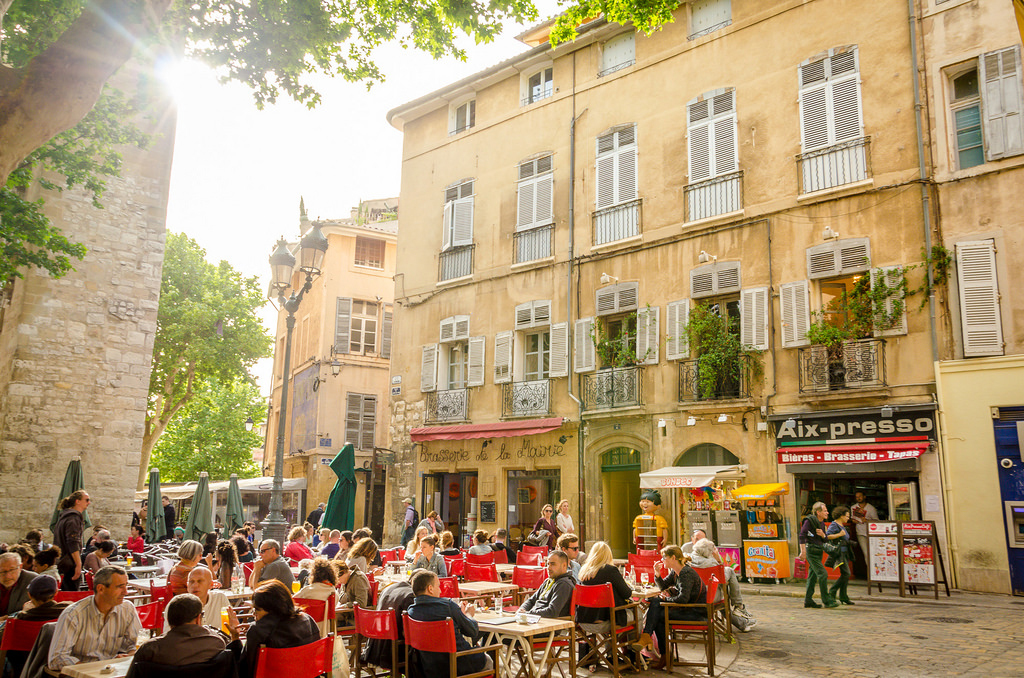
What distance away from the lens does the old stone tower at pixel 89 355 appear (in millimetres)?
14438

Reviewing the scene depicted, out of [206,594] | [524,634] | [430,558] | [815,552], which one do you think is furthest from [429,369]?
[524,634]

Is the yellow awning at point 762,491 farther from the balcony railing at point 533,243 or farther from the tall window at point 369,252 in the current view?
the tall window at point 369,252

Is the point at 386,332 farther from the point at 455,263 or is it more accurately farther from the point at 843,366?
the point at 843,366

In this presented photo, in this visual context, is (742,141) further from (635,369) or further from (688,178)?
(635,369)

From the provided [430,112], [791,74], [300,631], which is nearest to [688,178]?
[791,74]

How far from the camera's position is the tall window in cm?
2888

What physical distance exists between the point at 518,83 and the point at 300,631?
58.1 feet

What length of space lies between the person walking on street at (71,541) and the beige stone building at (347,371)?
16533mm

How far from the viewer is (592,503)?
54.7 ft

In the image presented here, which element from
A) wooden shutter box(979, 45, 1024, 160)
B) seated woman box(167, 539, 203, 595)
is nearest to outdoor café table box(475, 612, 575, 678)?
seated woman box(167, 539, 203, 595)

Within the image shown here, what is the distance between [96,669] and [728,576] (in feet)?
21.5

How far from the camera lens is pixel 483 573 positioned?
9.49 metres

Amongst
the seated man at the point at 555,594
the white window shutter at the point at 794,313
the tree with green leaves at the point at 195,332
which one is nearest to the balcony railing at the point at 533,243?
the white window shutter at the point at 794,313

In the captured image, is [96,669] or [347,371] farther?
[347,371]
